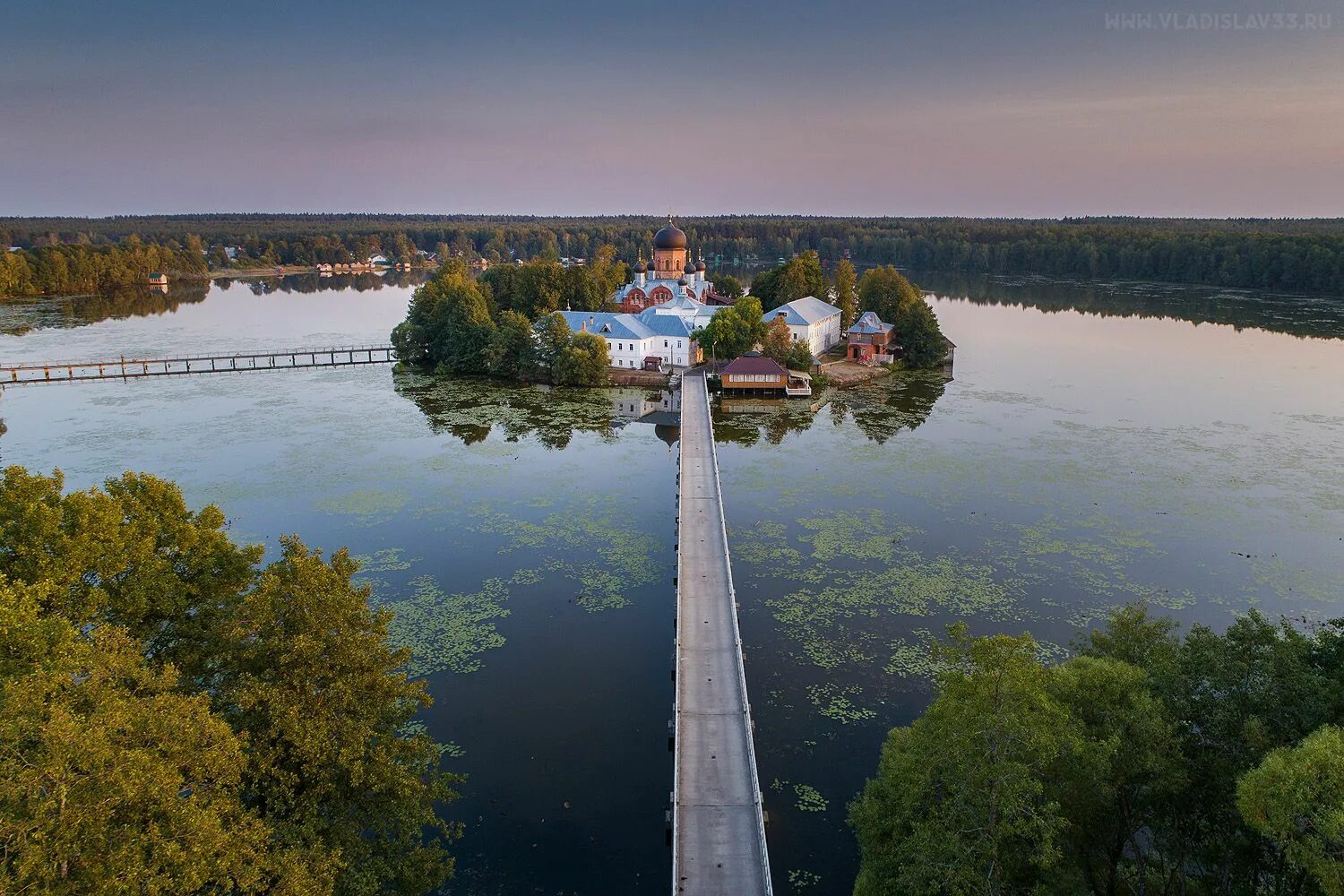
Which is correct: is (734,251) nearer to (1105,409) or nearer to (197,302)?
(197,302)

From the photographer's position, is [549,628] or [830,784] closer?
[830,784]

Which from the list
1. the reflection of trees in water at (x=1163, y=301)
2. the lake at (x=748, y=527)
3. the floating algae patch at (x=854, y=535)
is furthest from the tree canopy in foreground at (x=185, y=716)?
the reflection of trees in water at (x=1163, y=301)

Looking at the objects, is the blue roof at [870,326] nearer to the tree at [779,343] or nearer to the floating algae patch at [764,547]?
the tree at [779,343]

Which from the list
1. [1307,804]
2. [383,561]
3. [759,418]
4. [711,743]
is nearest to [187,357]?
[759,418]

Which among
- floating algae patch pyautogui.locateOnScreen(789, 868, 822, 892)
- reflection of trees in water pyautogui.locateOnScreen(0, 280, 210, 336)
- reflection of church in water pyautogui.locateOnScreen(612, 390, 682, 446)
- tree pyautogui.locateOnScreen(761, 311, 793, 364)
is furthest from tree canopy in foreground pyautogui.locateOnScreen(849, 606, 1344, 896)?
reflection of trees in water pyautogui.locateOnScreen(0, 280, 210, 336)

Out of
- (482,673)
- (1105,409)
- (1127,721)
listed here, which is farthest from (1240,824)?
(1105,409)

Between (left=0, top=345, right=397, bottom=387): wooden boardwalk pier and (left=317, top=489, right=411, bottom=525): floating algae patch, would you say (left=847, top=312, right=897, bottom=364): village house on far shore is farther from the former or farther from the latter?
(left=317, top=489, right=411, bottom=525): floating algae patch
